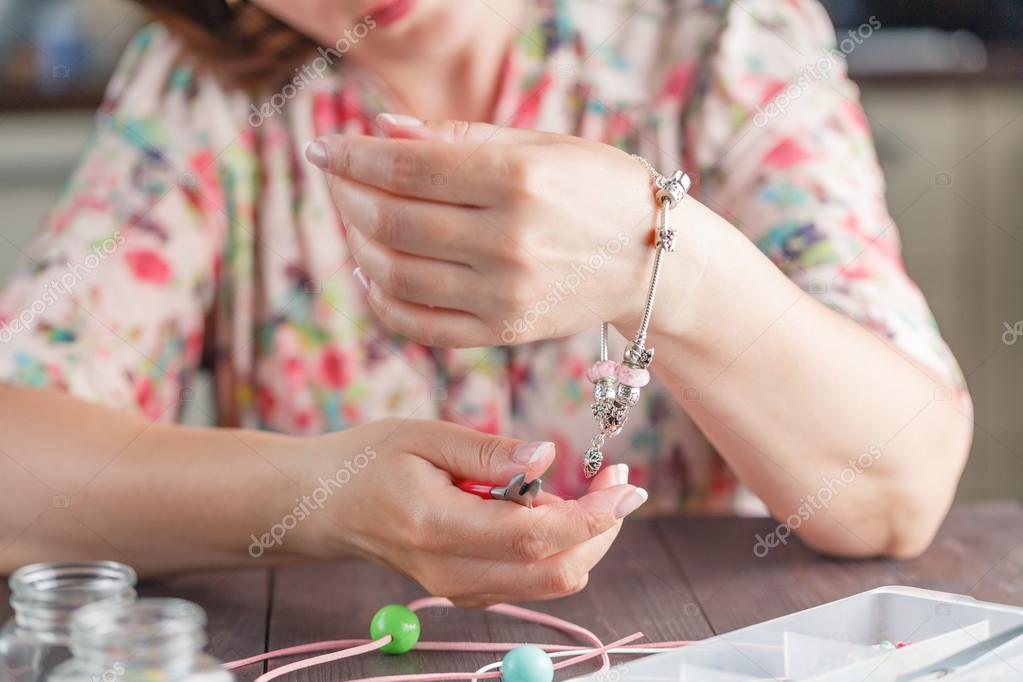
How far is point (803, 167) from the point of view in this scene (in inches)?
42.6

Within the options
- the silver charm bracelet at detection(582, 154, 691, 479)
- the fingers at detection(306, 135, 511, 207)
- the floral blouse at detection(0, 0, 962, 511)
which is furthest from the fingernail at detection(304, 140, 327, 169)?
the floral blouse at detection(0, 0, 962, 511)

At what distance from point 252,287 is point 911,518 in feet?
2.08

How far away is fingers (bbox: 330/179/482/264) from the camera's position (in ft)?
2.36

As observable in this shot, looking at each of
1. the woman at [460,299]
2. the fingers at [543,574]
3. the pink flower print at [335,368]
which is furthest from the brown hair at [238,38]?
the fingers at [543,574]

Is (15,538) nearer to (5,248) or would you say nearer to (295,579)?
(295,579)

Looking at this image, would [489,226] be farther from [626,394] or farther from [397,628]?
[397,628]

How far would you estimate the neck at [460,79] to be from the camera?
120cm

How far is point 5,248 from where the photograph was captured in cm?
240

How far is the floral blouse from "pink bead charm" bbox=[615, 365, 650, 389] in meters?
0.32

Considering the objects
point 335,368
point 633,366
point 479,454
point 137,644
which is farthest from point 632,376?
point 335,368

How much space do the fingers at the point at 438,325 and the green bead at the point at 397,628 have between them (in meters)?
0.17

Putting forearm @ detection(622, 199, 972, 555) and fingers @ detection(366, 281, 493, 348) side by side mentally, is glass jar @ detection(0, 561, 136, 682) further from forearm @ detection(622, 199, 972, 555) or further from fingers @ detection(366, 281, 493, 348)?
forearm @ detection(622, 199, 972, 555)

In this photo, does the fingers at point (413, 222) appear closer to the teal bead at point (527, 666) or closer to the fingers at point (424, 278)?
the fingers at point (424, 278)

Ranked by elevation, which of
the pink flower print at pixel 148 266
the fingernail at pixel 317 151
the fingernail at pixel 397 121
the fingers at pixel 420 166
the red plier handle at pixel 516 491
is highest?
the pink flower print at pixel 148 266
